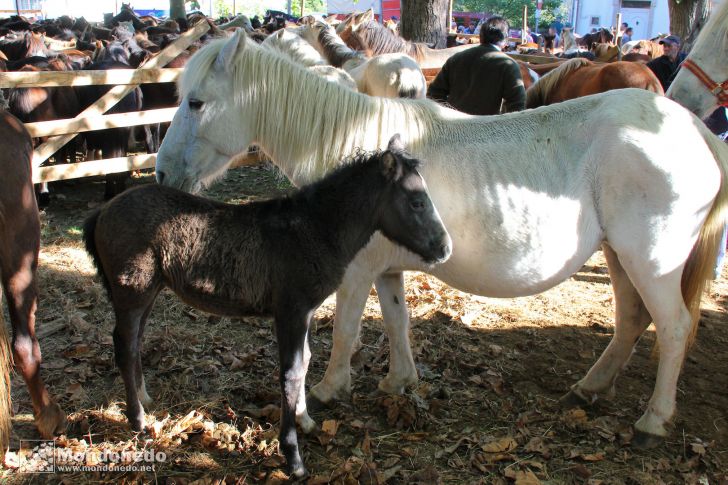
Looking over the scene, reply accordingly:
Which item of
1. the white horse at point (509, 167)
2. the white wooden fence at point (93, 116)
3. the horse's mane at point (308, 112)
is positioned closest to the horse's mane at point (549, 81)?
the white wooden fence at point (93, 116)

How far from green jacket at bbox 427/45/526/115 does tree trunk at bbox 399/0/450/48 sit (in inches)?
177

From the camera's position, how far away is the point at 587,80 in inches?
292

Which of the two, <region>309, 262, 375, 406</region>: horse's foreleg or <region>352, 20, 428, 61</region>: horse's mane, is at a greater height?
<region>352, 20, 428, 61</region>: horse's mane

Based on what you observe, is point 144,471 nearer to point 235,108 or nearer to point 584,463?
point 235,108

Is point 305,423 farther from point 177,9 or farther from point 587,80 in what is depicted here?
point 177,9

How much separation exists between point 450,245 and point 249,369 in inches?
73.1

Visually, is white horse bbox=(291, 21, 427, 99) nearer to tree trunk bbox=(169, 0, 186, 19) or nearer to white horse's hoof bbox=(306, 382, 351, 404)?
white horse's hoof bbox=(306, 382, 351, 404)

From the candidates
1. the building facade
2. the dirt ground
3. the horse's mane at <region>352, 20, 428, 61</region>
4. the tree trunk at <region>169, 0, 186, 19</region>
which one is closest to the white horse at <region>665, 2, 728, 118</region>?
the dirt ground

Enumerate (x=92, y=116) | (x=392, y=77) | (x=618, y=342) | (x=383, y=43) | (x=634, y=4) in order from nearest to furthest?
(x=618, y=342) < (x=392, y=77) < (x=92, y=116) < (x=383, y=43) < (x=634, y=4)

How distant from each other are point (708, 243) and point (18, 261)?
3.79m

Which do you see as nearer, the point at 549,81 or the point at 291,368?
the point at 291,368

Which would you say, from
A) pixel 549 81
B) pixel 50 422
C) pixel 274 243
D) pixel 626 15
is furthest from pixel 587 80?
pixel 626 15

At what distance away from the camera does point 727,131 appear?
19.0 feet

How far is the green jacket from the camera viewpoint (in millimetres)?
5980
